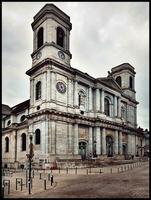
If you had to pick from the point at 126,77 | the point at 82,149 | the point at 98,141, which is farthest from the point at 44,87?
the point at 126,77

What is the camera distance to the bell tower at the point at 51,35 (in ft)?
135

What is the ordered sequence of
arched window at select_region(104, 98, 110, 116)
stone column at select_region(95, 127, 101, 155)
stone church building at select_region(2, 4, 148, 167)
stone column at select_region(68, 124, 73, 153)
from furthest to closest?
1. arched window at select_region(104, 98, 110, 116)
2. stone column at select_region(95, 127, 101, 155)
3. stone column at select_region(68, 124, 73, 153)
4. stone church building at select_region(2, 4, 148, 167)

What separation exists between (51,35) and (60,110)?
1260 cm

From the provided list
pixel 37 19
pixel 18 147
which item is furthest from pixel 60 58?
pixel 18 147

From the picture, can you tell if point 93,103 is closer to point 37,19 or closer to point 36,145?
point 36,145

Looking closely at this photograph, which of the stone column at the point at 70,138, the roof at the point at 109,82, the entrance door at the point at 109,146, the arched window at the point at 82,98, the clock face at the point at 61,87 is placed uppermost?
the roof at the point at 109,82

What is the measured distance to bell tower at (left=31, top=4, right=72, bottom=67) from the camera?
41.2 m

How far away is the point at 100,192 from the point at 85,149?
97.8 feet

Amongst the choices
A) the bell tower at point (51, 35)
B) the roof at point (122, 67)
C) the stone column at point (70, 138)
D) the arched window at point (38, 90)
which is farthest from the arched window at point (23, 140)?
the roof at point (122, 67)

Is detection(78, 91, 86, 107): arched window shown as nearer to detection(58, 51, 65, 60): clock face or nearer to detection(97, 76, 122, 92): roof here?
detection(97, 76, 122, 92): roof

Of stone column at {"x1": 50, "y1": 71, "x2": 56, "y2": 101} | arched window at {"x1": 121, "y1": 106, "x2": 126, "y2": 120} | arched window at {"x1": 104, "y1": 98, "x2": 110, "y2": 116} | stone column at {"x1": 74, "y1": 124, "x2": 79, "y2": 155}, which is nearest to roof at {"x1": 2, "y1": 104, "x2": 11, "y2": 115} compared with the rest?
arched window at {"x1": 104, "y1": 98, "x2": 110, "y2": 116}

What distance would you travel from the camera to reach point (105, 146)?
A: 4741 cm

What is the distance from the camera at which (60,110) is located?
39.3 m

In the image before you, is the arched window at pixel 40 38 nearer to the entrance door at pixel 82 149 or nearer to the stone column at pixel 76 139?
the stone column at pixel 76 139
